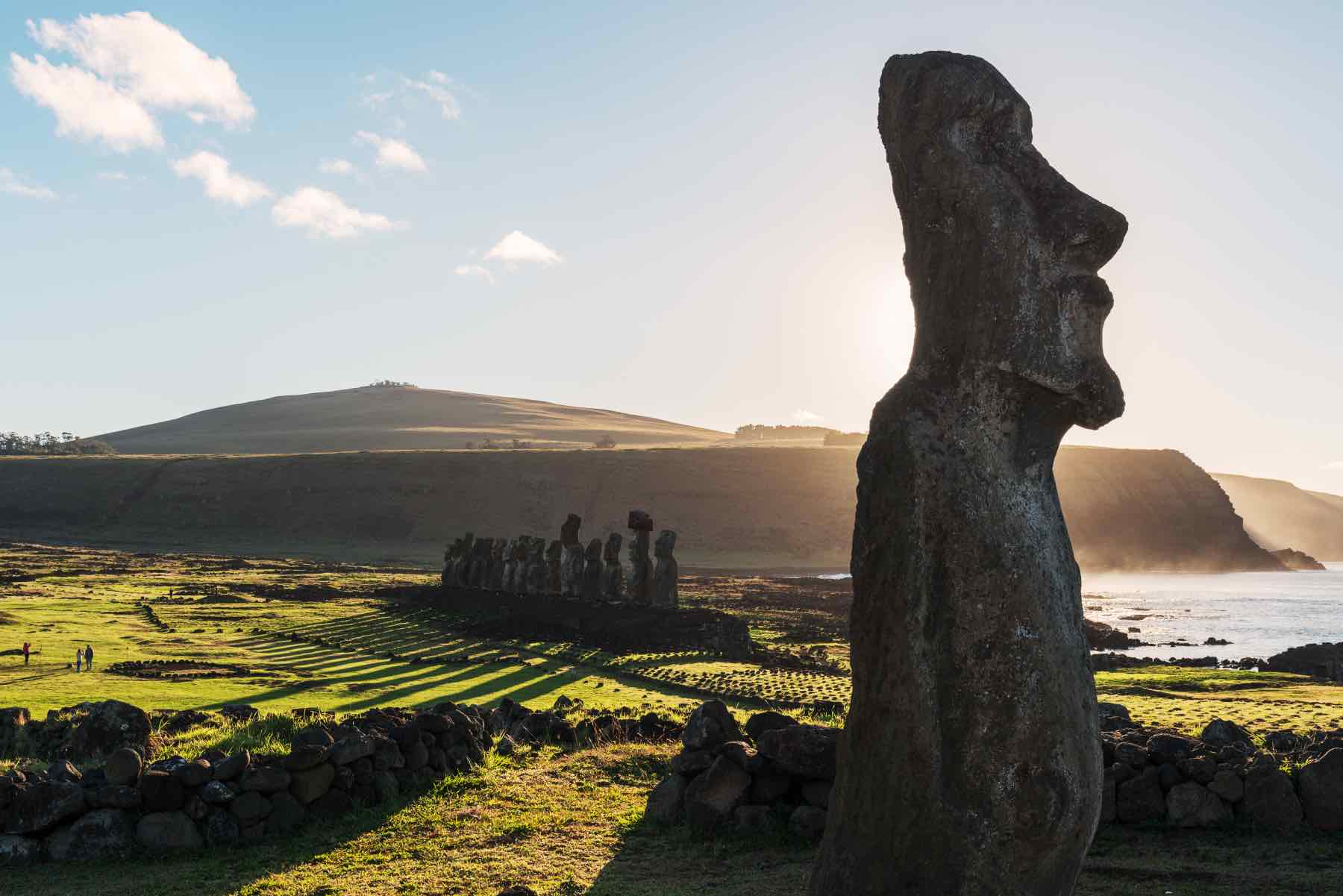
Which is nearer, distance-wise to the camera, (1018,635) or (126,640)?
(1018,635)

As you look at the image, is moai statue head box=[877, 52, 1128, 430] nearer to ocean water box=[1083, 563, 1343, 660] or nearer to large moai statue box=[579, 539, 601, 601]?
large moai statue box=[579, 539, 601, 601]

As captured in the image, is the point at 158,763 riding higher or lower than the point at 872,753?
lower

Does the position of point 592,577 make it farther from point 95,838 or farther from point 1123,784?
point 1123,784

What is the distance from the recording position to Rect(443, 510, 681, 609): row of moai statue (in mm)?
41375

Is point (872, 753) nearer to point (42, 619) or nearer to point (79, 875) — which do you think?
point (79, 875)

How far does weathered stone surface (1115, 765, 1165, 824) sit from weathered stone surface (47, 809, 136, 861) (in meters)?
8.97

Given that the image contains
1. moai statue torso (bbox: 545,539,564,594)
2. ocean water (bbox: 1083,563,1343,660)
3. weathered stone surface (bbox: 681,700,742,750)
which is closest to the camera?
weathered stone surface (bbox: 681,700,742,750)

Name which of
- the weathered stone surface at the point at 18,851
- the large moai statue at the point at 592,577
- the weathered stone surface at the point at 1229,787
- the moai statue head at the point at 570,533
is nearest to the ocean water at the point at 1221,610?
the large moai statue at the point at 592,577

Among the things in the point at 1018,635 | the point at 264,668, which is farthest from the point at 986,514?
the point at 264,668

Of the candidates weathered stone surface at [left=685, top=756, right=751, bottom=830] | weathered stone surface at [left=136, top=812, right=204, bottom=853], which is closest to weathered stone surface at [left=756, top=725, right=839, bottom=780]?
weathered stone surface at [left=685, top=756, right=751, bottom=830]

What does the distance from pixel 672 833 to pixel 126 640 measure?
24.1 m

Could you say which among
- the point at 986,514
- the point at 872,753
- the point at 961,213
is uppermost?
the point at 961,213

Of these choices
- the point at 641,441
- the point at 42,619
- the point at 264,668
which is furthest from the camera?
the point at 641,441

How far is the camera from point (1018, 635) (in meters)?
5.93
